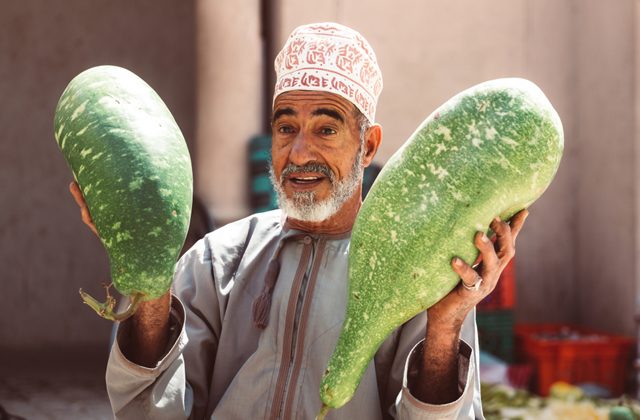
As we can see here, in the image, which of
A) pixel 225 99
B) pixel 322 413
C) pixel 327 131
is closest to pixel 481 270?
pixel 322 413

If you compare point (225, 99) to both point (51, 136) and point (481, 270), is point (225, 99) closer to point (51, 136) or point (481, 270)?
point (51, 136)

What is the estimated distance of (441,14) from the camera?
21.1ft

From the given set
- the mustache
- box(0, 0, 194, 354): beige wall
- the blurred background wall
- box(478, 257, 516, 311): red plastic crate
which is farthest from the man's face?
box(0, 0, 194, 354): beige wall

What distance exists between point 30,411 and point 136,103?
13.8ft

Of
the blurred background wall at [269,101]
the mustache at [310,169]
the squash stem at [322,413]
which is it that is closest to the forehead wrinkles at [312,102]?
the mustache at [310,169]

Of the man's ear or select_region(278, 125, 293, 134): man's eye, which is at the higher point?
select_region(278, 125, 293, 134): man's eye

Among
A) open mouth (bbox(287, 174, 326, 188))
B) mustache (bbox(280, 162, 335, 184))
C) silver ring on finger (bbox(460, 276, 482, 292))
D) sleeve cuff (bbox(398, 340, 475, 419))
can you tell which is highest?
mustache (bbox(280, 162, 335, 184))

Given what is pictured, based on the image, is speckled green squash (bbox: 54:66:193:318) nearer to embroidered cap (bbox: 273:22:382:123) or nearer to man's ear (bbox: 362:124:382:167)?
embroidered cap (bbox: 273:22:382:123)

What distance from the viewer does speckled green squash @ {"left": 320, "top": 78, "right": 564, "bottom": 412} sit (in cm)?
176

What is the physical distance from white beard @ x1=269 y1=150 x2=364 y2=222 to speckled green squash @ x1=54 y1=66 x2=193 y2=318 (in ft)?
1.86

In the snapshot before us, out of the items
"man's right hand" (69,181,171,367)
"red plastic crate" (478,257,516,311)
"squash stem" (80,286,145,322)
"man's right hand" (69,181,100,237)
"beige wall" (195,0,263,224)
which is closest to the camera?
"squash stem" (80,286,145,322)

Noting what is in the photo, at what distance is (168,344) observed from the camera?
213cm

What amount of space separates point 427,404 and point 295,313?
0.54 metres

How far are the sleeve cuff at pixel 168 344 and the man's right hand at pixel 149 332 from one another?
2 centimetres
